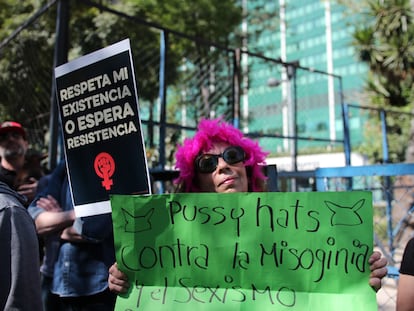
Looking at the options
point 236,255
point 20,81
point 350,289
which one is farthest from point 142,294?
point 20,81

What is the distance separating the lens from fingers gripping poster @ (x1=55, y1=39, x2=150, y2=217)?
1.83m

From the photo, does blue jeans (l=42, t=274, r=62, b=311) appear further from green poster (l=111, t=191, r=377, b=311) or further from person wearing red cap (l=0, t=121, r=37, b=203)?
green poster (l=111, t=191, r=377, b=311)

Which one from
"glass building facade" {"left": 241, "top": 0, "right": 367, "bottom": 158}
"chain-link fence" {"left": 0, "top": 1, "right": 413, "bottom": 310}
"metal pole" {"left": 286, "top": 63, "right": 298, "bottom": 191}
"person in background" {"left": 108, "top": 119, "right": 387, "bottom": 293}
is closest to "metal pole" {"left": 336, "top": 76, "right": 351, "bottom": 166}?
"chain-link fence" {"left": 0, "top": 1, "right": 413, "bottom": 310}

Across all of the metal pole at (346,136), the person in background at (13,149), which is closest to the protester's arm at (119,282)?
the person in background at (13,149)

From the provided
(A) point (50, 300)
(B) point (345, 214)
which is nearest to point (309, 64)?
(A) point (50, 300)

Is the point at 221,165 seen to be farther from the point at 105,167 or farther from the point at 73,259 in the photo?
the point at 73,259

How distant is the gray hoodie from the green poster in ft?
0.91

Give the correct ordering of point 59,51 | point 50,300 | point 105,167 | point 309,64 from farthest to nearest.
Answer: point 309,64
point 59,51
point 50,300
point 105,167

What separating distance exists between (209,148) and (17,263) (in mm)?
1051

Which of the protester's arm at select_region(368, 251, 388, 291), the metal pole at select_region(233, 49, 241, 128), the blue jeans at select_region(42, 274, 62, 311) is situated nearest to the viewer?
the protester's arm at select_region(368, 251, 388, 291)

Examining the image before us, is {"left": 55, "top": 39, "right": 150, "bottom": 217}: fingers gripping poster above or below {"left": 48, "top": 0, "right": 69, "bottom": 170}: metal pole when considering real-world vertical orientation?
below

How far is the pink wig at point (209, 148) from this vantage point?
2.23 m

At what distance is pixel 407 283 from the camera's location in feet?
5.50

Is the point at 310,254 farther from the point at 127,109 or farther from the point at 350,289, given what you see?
the point at 127,109
